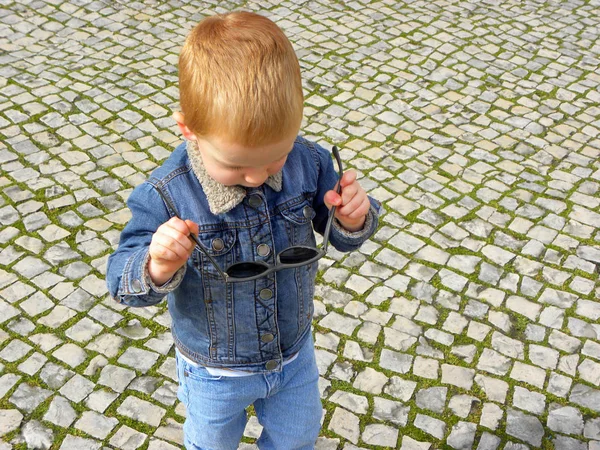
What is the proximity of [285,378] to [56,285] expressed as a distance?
7.39 ft

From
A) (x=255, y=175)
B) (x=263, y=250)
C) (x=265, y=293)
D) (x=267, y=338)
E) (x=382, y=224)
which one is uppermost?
(x=255, y=175)

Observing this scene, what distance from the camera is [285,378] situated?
2.32m

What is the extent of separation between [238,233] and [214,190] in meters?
0.17

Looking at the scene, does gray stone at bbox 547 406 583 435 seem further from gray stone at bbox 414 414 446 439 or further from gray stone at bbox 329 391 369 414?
gray stone at bbox 329 391 369 414

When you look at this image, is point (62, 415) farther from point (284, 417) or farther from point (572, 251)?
point (572, 251)

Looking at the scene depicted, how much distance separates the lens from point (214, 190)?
6.41 ft

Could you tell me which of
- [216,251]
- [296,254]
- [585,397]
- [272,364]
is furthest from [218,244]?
[585,397]

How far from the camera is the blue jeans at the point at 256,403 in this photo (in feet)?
7.41

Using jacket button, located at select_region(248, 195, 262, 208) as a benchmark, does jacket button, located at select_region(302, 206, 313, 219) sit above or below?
below

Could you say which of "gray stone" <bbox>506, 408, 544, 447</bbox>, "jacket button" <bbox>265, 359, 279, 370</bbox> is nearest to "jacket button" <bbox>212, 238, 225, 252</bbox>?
"jacket button" <bbox>265, 359, 279, 370</bbox>

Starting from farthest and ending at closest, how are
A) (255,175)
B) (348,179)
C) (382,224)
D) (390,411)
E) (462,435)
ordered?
(382,224), (390,411), (462,435), (348,179), (255,175)

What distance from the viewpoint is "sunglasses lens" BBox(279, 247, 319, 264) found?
6.40 ft

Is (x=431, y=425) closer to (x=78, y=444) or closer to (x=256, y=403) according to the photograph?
(x=256, y=403)

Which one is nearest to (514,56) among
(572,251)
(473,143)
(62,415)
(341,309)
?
(473,143)
